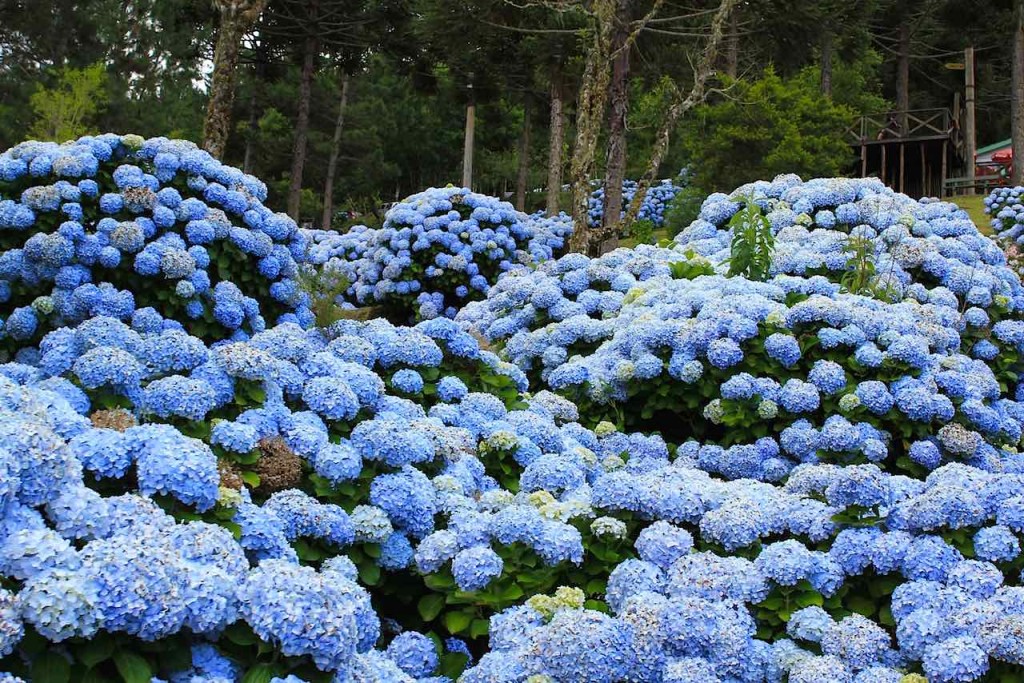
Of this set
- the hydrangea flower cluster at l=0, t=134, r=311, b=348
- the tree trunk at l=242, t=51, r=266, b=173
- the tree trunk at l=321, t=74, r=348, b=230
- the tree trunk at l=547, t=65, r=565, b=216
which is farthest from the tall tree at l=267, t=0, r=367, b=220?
the hydrangea flower cluster at l=0, t=134, r=311, b=348

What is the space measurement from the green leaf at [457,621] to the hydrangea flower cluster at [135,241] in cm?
280

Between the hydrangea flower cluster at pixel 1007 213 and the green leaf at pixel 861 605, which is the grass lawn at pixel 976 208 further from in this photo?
the green leaf at pixel 861 605

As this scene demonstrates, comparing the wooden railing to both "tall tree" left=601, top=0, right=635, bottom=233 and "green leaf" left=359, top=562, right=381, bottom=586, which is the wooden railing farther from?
"green leaf" left=359, top=562, right=381, bottom=586

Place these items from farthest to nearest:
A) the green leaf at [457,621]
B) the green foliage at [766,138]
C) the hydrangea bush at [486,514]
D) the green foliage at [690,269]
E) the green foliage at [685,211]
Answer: the green foliage at [766,138] < the green foliage at [685,211] < the green foliage at [690,269] < the green leaf at [457,621] < the hydrangea bush at [486,514]

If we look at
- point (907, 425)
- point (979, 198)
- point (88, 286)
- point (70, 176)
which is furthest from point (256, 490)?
point (979, 198)

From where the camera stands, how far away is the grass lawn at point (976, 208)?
20094mm

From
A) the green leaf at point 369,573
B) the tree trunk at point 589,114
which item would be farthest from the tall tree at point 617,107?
the green leaf at point 369,573

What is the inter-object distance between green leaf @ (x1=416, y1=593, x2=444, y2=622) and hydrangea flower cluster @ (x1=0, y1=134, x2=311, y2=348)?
2.67 meters

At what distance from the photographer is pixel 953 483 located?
136 inches

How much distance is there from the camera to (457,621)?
3.35 metres

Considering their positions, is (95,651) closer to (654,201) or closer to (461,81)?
(461,81)

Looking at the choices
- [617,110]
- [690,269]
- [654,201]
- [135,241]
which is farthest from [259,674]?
[654,201]

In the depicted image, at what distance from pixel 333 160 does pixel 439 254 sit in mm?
19618

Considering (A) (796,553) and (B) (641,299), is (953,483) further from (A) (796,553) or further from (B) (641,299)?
(B) (641,299)
